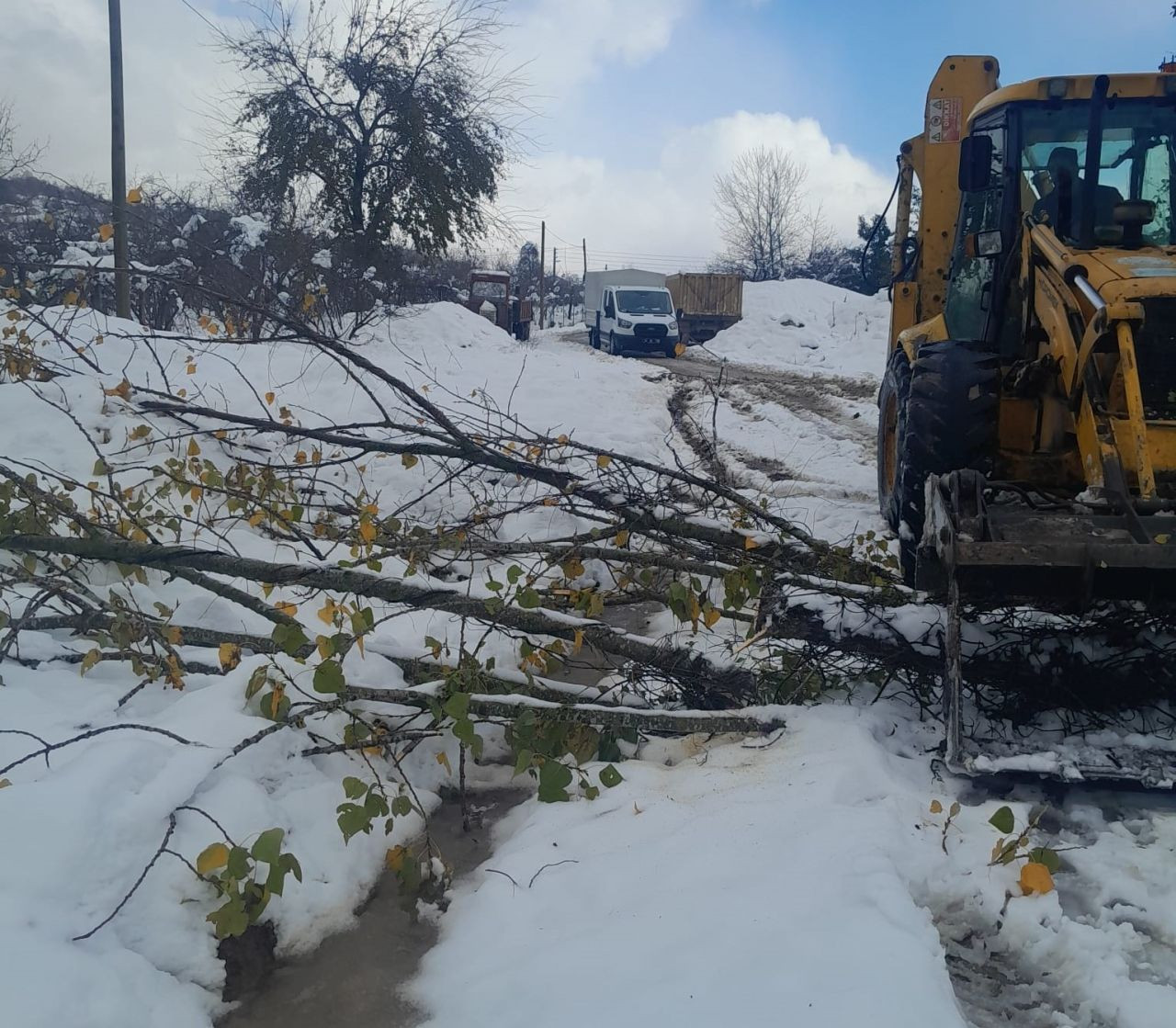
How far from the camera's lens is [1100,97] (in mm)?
4953

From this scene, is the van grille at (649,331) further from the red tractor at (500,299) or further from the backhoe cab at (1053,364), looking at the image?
the backhoe cab at (1053,364)

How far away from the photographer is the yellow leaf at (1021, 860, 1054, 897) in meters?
2.57

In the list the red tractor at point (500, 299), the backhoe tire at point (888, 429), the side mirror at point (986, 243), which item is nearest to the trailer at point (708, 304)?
the red tractor at point (500, 299)

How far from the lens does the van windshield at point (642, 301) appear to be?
27.7 meters

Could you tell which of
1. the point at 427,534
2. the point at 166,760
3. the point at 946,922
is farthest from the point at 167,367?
the point at 946,922

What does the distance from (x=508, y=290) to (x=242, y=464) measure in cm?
2809

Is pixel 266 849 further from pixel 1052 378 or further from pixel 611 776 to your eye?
pixel 1052 378

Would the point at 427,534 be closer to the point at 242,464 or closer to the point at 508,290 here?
the point at 242,464

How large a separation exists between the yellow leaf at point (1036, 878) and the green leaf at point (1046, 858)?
12 millimetres

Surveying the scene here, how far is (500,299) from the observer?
104 feet

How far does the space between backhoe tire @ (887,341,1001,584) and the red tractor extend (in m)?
27.2

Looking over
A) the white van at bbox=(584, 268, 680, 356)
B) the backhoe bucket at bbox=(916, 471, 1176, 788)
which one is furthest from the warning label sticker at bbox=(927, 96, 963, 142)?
the white van at bbox=(584, 268, 680, 356)

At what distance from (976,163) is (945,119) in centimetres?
304

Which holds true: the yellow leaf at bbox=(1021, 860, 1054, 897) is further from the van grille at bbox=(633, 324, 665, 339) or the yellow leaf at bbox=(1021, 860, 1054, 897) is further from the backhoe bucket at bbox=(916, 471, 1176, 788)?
the van grille at bbox=(633, 324, 665, 339)
